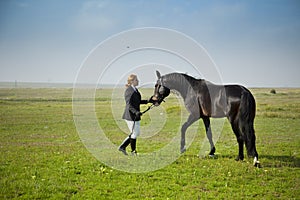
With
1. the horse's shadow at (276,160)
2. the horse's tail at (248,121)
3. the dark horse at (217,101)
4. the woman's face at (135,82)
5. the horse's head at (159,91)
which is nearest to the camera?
the horse's tail at (248,121)

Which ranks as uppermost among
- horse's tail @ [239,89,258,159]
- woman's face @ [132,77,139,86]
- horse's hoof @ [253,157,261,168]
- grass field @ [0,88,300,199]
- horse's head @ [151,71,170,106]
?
woman's face @ [132,77,139,86]

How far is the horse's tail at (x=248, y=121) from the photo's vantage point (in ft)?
28.5

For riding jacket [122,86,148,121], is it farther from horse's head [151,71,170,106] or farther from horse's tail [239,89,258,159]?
horse's tail [239,89,258,159]

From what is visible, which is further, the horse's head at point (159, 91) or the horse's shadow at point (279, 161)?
the horse's head at point (159, 91)

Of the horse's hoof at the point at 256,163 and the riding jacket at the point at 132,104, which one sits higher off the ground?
the riding jacket at the point at 132,104

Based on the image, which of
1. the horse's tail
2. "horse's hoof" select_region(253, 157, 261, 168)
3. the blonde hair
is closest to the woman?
the blonde hair

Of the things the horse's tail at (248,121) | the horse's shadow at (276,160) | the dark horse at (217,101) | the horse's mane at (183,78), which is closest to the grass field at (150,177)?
the horse's shadow at (276,160)

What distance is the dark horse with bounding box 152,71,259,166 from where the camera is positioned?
8.88m

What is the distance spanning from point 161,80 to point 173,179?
460 centimetres

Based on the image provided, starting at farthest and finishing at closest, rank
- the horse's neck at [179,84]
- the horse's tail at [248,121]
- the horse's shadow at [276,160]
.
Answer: the horse's neck at [179,84] < the horse's shadow at [276,160] < the horse's tail at [248,121]

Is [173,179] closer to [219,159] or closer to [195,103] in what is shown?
[219,159]

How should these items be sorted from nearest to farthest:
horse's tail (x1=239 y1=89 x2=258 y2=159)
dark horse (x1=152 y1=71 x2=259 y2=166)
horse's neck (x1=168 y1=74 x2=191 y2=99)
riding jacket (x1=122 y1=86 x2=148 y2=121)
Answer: horse's tail (x1=239 y1=89 x2=258 y2=159) < dark horse (x1=152 y1=71 x2=259 y2=166) < riding jacket (x1=122 y1=86 x2=148 y2=121) < horse's neck (x1=168 y1=74 x2=191 y2=99)

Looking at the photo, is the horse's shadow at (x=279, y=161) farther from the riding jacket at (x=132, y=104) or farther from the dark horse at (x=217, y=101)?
the riding jacket at (x=132, y=104)

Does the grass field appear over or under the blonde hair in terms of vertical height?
under
